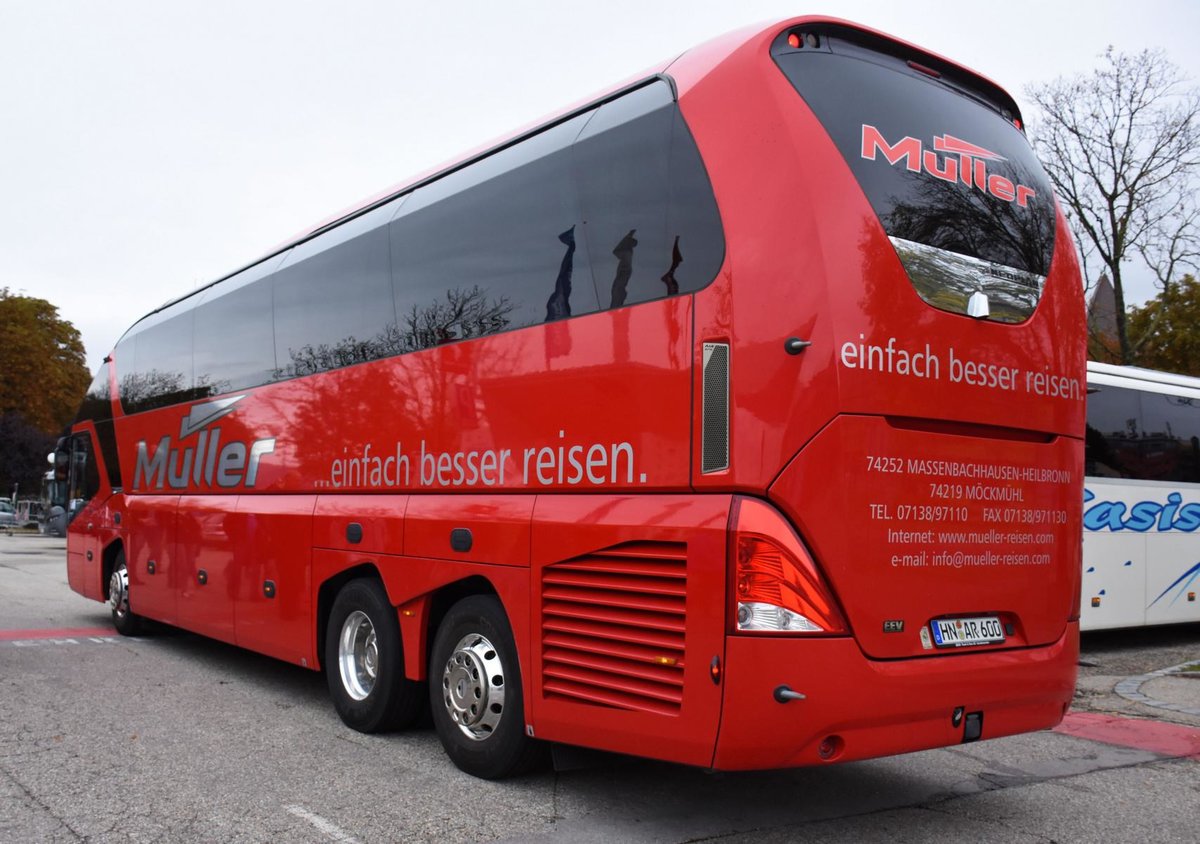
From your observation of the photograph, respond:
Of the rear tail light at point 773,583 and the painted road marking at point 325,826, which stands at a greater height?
the rear tail light at point 773,583

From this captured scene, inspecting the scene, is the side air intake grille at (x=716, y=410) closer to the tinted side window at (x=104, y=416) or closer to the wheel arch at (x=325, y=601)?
the wheel arch at (x=325, y=601)

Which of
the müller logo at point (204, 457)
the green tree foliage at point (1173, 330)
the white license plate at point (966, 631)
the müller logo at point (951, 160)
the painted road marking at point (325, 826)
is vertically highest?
the green tree foliage at point (1173, 330)

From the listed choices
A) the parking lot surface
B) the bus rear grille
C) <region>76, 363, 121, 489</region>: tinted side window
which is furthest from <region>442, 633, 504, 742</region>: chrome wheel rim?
<region>76, 363, 121, 489</region>: tinted side window

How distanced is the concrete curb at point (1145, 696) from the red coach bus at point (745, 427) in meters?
4.47

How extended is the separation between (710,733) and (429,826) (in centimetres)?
151

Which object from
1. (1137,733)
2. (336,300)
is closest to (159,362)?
(336,300)

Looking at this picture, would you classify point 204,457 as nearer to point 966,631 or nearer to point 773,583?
point 773,583

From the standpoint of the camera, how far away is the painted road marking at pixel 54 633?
1173 cm


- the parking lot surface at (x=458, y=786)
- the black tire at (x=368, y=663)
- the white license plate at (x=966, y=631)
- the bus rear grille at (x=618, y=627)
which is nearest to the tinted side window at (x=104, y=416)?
the parking lot surface at (x=458, y=786)

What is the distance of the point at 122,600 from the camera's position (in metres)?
12.2

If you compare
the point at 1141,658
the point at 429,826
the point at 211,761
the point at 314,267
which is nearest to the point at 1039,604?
the point at 429,826

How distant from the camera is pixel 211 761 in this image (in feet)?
20.6

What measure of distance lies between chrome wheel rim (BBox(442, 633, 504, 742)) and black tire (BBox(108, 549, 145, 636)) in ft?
23.2

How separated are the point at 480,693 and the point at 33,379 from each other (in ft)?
194
